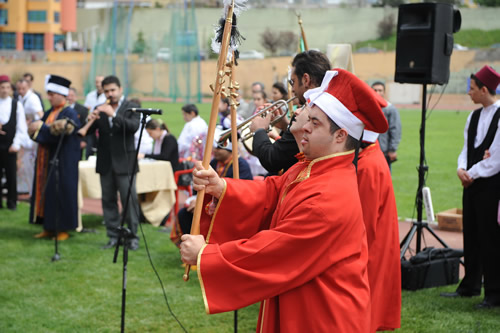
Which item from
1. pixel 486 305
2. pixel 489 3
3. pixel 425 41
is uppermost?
pixel 489 3

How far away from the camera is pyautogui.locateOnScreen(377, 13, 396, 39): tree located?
62875mm

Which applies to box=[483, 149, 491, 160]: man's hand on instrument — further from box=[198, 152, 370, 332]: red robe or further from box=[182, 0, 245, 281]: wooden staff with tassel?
box=[182, 0, 245, 281]: wooden staff with tassel

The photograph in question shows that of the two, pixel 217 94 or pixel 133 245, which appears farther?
pixel 133 245

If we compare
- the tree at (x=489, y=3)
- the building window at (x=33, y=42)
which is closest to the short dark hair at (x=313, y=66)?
the tree at (x=489, y=3)

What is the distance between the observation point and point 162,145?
10.4 meters

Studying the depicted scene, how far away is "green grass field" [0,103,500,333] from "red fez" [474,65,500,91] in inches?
80.8

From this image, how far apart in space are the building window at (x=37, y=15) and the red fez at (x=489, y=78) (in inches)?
2819

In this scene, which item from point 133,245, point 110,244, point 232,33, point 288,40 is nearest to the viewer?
point 232,33

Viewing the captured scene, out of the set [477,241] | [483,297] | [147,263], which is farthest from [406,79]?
[147,263]

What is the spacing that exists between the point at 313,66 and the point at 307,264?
1.70m

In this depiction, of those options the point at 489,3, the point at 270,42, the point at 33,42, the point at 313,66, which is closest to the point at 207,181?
the point at 313,66

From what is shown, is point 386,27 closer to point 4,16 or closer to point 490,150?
point 4,16

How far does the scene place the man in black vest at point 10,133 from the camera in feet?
35.7

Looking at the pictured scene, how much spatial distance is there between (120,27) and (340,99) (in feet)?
164
